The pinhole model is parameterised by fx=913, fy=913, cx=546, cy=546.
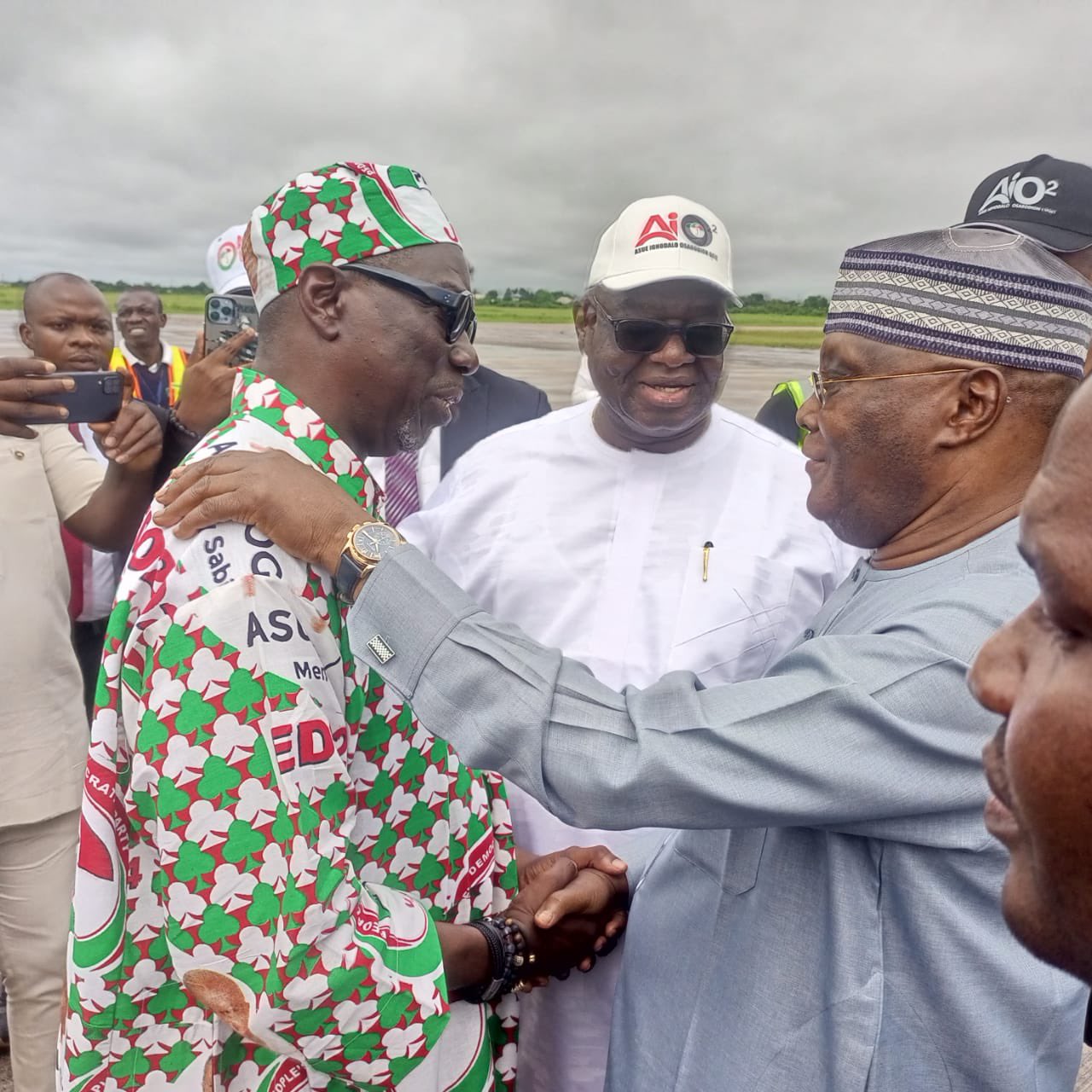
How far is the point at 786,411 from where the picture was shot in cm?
516

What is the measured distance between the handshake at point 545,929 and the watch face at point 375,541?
72cm

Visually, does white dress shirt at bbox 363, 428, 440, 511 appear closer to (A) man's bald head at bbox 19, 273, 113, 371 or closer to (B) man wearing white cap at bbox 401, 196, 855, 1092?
(B) man wearing white cap at bbox 401, 196, 855, 1092

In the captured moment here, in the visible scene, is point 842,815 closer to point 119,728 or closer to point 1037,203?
point 119,728

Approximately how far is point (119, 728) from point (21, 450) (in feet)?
5.67

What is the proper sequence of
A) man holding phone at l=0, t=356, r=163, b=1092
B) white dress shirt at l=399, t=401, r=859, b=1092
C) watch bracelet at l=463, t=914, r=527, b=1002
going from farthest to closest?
man holding phone at l=0, t=356, r=163, b=1092
white dress shirt at l=399, t=401, r=859, b=1092
watch bracelet at l=463, t=914, r=527, b=1002

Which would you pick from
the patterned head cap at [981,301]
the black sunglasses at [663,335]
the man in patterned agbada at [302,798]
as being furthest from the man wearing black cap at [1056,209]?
the man in patterned agbada at [302,798]

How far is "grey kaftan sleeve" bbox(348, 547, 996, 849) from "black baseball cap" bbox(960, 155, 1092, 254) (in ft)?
7.31

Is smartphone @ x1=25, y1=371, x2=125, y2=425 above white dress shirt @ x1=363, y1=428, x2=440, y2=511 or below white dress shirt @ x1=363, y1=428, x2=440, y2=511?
above

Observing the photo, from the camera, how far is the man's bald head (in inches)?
189

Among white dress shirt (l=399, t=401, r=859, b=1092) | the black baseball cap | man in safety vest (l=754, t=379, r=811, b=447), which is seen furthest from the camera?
man in safety vest (l=754, t=379, r=811, b=447)

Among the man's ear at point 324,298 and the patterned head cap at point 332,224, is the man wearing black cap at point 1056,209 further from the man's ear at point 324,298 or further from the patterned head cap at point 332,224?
the man's ear at point 324,298

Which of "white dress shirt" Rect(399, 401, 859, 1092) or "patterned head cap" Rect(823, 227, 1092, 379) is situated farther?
"white dress shirt" Rect(399, 401, 859, 1092)

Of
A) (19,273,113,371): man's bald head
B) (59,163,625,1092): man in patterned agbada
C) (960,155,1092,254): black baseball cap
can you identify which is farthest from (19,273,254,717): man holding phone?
(960,155,1092,254): black baseball cap

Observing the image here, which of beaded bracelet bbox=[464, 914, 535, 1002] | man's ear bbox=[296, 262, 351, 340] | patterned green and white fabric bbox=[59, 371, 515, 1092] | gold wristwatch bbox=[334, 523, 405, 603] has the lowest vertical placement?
beaded bracelet bbox=[464, 914, 535, 1002]
